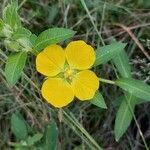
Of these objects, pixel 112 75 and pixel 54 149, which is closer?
pixel 54 149

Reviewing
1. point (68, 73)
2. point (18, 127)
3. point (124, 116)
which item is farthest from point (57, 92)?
point (18, 127)

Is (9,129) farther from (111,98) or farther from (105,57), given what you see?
(105,57)

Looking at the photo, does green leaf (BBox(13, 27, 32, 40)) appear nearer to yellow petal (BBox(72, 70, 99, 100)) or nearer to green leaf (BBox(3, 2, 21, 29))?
green leaf (BBox(3, 2, 21, 29))

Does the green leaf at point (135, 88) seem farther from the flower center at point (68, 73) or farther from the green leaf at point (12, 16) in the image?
the green leaf at point (12, 16)

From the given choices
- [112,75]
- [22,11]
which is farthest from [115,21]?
[22,11]

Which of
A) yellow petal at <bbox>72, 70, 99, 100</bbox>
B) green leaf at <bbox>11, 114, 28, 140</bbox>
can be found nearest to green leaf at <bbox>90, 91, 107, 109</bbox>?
yellow petal at <bbox>72, 70, 99, 100</bbox>

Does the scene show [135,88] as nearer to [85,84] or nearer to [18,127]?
[85,84]

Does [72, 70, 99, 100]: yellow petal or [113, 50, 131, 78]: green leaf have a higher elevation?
[72, 70, 99, 100]: yellow petal
